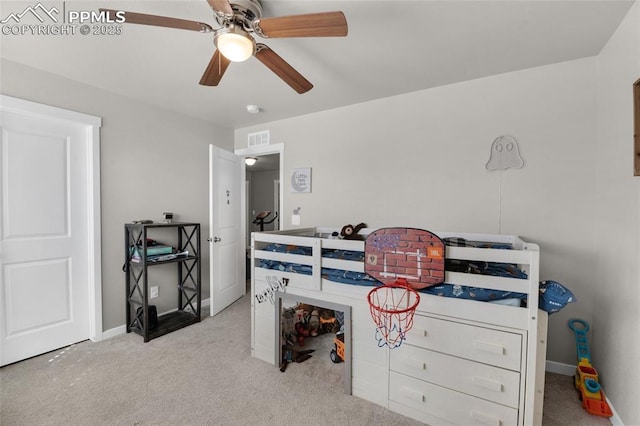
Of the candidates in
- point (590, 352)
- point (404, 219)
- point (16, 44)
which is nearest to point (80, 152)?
point (16, 44)

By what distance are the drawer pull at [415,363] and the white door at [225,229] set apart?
2.21 metres

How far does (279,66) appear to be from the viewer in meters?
1.60

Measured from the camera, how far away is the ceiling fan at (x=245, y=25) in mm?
1184

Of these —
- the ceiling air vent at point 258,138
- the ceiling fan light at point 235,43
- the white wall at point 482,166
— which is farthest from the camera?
the ceiling air vent at point 258,138

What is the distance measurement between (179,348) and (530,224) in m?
3.17

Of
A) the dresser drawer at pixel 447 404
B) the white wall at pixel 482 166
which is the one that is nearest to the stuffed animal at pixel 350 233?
the white wall at pixel 482 166

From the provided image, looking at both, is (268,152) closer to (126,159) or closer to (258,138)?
(258,138)

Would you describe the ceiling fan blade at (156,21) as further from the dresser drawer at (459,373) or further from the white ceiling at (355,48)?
the dresser drawer at (459,373)

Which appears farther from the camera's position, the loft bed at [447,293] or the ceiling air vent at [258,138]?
the ceiling air vent at [258,138]

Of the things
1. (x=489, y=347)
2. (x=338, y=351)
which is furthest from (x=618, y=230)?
(x=338, y=351)

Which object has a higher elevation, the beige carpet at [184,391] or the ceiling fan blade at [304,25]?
the ceiling fan blade at [304,25]

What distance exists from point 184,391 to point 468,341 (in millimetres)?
1874

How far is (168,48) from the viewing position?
1.84 m

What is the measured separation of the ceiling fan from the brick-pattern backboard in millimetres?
1133
